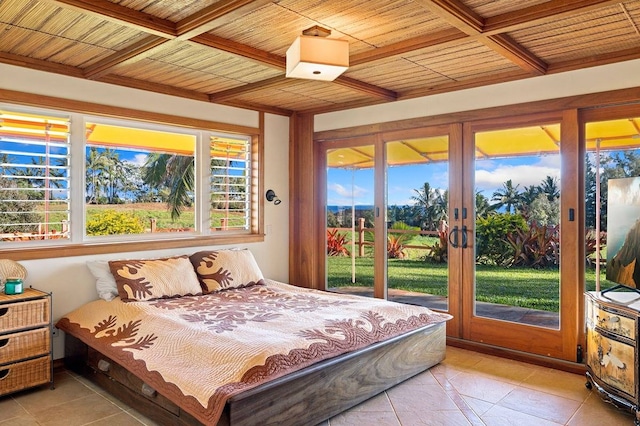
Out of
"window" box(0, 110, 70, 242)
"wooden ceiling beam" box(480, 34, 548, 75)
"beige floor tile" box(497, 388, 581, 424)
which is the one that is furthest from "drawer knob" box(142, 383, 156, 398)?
"wooden ceiling beam" box(480, 34, 548, 75)

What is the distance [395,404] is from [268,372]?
103 cm

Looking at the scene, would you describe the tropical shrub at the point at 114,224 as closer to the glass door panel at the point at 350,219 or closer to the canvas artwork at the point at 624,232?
the glass door panel at the point at 350,219

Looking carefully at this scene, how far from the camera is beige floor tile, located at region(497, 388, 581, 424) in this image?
114 inches

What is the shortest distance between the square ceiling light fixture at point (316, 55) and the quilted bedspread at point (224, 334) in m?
1.59

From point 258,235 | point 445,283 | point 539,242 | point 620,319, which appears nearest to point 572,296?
point 539,242

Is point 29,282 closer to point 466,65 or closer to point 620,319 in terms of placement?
point 466,65

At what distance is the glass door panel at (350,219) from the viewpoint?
5.02 meters

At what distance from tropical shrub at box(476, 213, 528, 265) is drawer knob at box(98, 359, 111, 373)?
3.04m

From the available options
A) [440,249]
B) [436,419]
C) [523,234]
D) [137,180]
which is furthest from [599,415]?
[137,180]

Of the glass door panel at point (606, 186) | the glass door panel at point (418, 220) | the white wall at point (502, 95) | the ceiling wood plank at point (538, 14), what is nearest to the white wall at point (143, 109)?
the white wall at point (502, 95)

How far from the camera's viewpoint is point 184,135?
184 inches

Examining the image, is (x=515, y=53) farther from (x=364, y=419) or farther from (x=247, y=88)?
(x=364, y=419)

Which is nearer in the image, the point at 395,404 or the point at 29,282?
the point at 395,404

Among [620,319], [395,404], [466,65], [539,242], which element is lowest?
[395,404]
